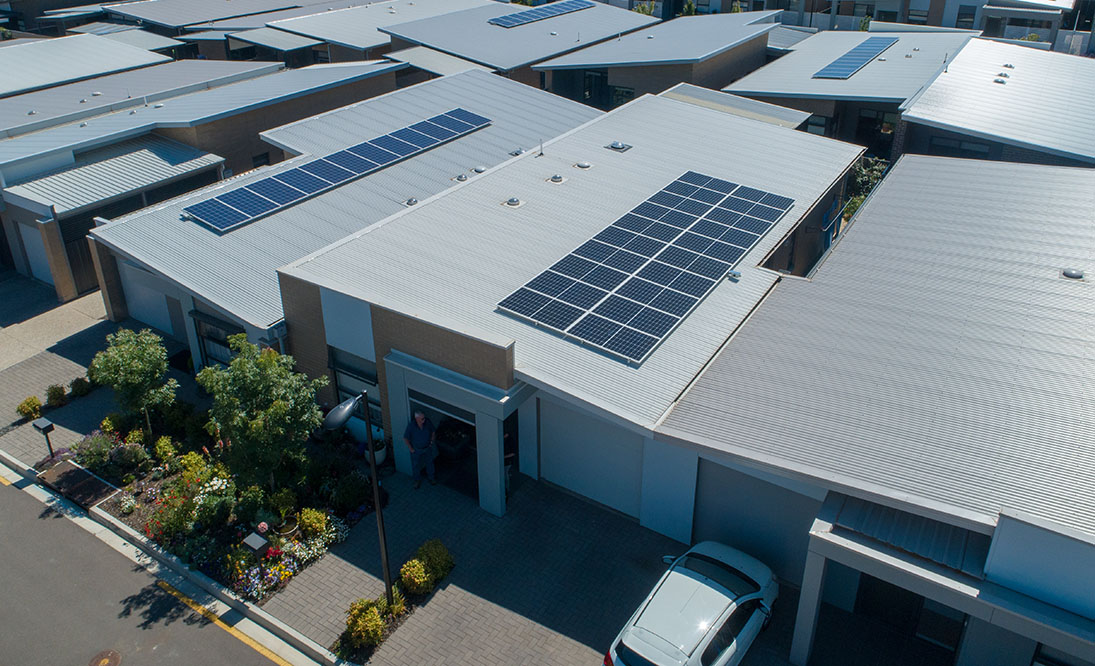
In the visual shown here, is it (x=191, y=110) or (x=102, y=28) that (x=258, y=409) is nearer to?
(x=191, y=110)

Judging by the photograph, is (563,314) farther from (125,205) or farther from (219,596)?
(125,205)

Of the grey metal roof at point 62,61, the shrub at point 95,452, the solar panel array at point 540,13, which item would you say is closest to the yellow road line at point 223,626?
the shrub at point 95,452

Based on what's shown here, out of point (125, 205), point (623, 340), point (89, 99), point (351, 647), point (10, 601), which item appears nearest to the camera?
point (351, 647)

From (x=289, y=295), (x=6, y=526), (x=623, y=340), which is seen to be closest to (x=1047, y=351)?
(x=623, y=340)

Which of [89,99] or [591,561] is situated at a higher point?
[89,99]

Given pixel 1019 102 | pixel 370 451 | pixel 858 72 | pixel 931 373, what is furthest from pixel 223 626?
pixel 858 72

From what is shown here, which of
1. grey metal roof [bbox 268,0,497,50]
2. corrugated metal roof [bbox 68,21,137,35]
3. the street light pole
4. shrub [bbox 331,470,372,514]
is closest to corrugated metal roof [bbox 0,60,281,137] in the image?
grey metal roof [bbox 268,0,497,50]

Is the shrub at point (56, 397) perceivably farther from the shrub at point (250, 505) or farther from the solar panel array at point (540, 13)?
the solar panel array at point (540, 13)
